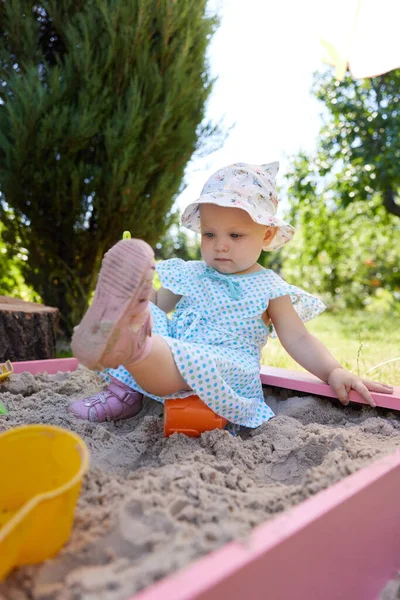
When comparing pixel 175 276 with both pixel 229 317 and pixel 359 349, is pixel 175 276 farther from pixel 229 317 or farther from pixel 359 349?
pixel 359 349

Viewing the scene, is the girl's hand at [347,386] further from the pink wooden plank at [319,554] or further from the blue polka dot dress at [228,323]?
the pink wooden plank at [319,554]

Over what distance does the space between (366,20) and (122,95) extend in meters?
1.47

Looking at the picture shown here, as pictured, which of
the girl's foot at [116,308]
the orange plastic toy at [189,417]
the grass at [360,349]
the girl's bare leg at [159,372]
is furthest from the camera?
the grass at [360,349]

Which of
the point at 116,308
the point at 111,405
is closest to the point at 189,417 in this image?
the point at 111,405

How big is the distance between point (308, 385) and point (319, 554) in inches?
36.9

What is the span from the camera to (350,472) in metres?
1.01

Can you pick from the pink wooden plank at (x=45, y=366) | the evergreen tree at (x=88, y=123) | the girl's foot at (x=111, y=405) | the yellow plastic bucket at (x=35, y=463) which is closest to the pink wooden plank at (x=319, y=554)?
the yellow plastic bucket at (x=35, y=463)

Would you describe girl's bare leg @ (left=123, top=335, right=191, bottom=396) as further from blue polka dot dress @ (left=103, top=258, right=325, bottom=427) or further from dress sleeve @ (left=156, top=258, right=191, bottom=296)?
dress sleeve @ (left=156, top=258, right=191, bottom=296)

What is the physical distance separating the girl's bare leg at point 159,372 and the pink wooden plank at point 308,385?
55 cm

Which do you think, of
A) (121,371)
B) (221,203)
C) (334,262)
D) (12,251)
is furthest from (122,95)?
(334,262)

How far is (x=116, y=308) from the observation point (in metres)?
1.00

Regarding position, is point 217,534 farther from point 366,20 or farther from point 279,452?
point 366,20

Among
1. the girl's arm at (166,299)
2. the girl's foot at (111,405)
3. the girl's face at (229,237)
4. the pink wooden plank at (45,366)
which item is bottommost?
the pink wooden plank at (45,366)

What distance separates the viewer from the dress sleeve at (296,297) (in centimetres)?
166
